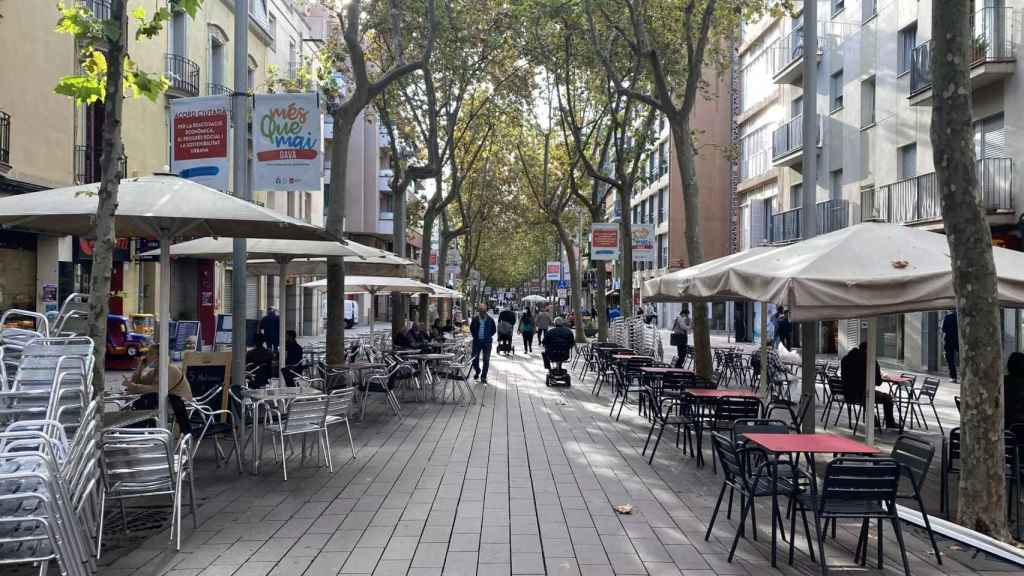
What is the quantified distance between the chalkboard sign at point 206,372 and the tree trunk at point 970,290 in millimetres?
7651

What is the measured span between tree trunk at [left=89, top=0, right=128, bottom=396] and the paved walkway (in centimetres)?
157

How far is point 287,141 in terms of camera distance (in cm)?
1101

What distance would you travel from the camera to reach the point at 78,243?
21109 millimetres

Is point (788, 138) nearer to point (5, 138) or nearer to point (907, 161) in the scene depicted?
point (907, 161)

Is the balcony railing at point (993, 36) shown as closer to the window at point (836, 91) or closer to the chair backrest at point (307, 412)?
the window at point (836, 91)

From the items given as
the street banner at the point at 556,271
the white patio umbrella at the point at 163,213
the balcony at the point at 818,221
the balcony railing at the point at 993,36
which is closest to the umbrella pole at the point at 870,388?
the white patio umbrella at the point at 163,213

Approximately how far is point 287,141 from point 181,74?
53.1 ft

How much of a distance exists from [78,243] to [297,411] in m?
14.9

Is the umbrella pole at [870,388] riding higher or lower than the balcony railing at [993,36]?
lower

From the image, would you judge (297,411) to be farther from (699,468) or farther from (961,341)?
(961,341)

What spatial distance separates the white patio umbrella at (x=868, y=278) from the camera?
762 cm

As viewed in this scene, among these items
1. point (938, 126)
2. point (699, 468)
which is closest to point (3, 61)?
point (699, 468)

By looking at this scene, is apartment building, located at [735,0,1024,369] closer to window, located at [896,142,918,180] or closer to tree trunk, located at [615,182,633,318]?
window, located at [896,142,918,180]

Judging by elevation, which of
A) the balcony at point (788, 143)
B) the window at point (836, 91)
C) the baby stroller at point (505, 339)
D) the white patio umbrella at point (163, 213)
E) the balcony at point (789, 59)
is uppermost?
the balcony at point (789, 59)
